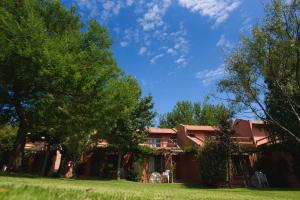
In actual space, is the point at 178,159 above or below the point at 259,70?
below

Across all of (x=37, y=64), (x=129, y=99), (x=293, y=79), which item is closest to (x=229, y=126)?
(x=293, y=79)

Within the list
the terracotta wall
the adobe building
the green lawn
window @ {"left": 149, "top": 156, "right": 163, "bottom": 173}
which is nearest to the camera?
the green lawn

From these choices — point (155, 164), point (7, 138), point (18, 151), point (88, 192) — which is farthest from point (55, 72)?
point (7, 138)

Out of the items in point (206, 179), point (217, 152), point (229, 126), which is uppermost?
point (229, 126)

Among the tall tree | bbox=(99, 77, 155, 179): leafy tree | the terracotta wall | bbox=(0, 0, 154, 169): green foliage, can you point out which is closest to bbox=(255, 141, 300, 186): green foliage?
the terracotta wall

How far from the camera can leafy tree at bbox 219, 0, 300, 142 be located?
803 inches

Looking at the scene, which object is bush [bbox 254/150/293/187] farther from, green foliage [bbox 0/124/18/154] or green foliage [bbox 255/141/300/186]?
green foliage [bbox 0/124/18/154]

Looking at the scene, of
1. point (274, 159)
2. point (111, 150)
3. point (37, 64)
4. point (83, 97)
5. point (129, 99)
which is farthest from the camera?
point (111, 150)

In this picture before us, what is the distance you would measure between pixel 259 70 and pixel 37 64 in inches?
615

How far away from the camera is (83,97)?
22.6m

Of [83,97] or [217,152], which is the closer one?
[83,97]

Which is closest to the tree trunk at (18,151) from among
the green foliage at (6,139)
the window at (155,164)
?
the window at (155,164)

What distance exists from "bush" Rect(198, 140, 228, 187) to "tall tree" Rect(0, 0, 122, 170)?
900cm

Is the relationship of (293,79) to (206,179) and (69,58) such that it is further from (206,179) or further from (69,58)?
(69,58)
